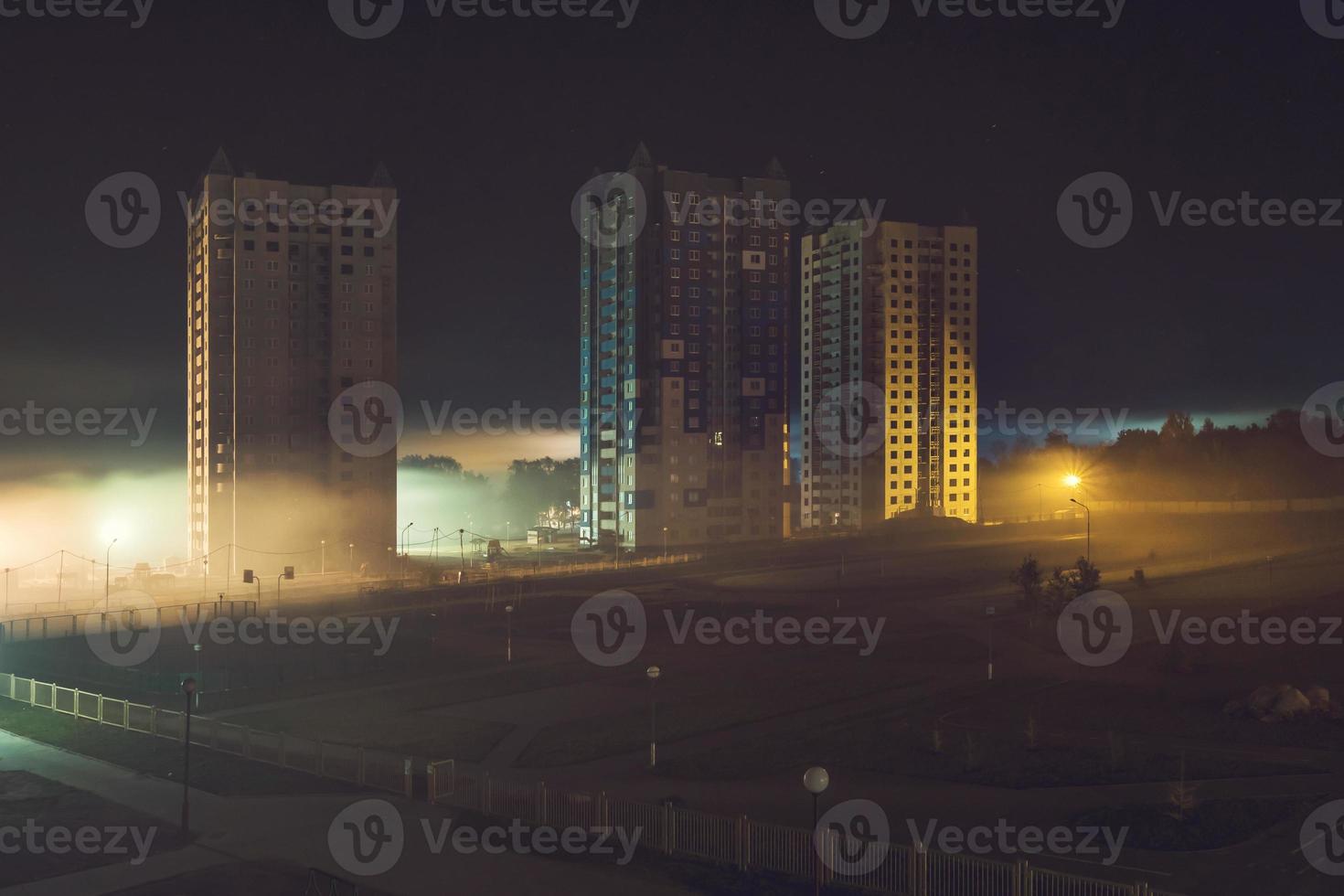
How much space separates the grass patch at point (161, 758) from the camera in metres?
21.7

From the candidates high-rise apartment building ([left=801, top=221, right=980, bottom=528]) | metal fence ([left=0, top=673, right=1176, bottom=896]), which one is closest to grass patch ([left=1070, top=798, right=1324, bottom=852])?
metal fence ([left=0, top=673, right=1176, bottom=896])

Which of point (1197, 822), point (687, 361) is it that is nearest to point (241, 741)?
point (1197, 822)

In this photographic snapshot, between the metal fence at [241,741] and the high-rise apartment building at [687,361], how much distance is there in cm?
7069

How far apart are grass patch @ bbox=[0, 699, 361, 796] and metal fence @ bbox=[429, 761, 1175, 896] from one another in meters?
3.63

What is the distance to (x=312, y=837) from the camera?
1845 centimetres

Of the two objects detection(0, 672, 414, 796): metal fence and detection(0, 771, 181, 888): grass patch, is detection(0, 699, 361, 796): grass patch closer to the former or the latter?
detection(0, 672, 414, 796): metal fence

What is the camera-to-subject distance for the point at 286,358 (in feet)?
279

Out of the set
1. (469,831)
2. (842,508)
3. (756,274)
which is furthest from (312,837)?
(842,508)

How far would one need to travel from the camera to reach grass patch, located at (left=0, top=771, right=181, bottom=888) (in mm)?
17312

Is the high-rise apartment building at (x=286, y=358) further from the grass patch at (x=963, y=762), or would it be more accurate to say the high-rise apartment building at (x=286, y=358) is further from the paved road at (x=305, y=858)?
the grass patch at (x=963, y=762)

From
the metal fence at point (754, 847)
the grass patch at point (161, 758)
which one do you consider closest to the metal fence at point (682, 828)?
the metal fence at point (754, 847)

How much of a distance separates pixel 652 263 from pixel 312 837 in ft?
292

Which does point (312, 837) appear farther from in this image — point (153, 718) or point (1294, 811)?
point (1294, 811)

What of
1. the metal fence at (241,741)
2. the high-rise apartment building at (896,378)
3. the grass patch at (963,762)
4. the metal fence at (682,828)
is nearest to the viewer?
the metal fence at (682,828)
